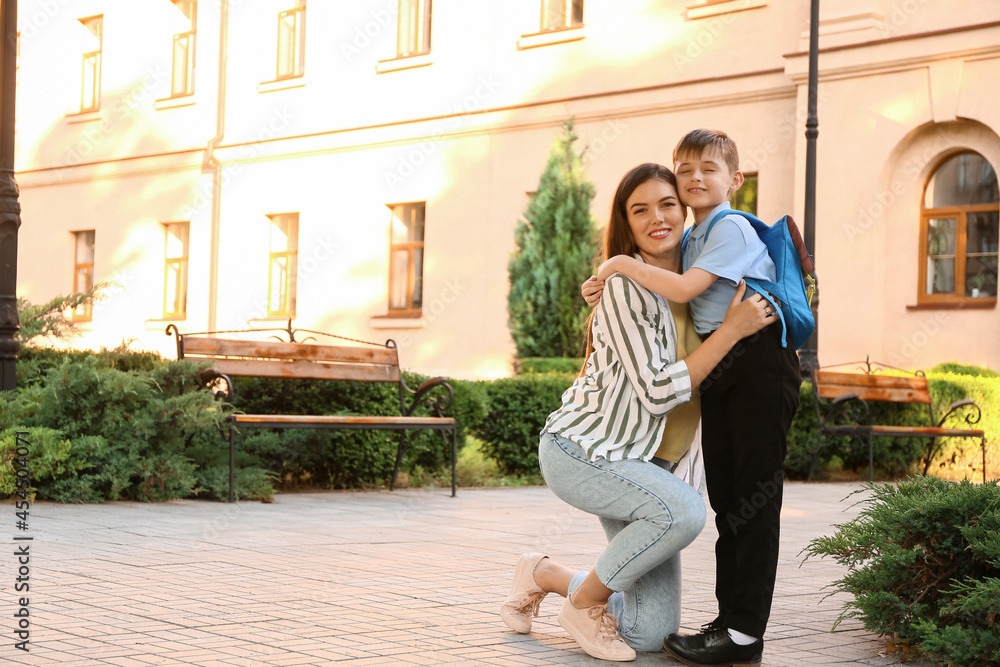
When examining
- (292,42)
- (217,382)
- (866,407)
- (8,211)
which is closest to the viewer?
(8,211)

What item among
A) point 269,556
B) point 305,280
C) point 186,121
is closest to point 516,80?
point 305,280

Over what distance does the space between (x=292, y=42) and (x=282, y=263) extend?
13.9 ft

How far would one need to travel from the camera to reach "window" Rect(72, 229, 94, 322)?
27.1m

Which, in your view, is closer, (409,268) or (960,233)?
(960,233)

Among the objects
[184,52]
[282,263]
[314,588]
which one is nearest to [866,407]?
[314,588]

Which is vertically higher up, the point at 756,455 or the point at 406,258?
the point at 406,258

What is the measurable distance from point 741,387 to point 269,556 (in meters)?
2.98

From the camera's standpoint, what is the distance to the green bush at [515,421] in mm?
11500

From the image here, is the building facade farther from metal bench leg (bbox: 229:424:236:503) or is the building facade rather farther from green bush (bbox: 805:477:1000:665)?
green bush (bbox: 805:477:1000:665)

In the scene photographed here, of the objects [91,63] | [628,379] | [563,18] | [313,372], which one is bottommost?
[313,372]

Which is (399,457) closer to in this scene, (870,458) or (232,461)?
(232,461)

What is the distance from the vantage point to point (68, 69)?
27.8 meters

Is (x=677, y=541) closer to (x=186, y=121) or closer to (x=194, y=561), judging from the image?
(x=194, y=561)

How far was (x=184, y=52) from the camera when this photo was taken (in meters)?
25.4
